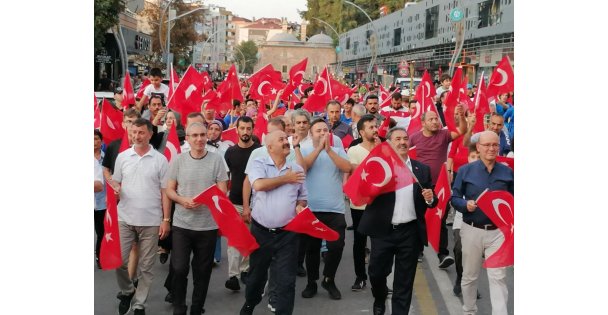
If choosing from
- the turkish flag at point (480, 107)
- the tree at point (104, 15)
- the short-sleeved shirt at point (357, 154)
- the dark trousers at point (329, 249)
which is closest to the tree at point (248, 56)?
the tree at point (104, 15)

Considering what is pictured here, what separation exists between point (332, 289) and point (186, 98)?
447 centimetres

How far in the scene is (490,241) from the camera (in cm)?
663

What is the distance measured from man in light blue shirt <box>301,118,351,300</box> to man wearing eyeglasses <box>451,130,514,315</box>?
→ 1354 millimetres

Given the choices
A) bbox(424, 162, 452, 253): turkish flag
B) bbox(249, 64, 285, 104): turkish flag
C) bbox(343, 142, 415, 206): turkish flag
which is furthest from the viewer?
bbox(249, 64, 285, 104): turkish flag

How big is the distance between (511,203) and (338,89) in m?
9.22

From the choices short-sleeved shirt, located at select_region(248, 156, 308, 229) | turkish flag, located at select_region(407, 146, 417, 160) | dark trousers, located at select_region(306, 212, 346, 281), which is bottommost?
dark trousers, located at select_region(306, 212, 346, 281)

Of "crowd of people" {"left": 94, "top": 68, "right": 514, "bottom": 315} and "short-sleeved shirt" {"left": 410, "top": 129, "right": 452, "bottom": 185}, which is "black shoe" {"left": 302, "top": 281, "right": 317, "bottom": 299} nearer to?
"crowd of people" {"left": 94, "top": 68, "right": 514, "bottom": 315}

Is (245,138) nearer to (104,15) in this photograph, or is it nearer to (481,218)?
(481,218)

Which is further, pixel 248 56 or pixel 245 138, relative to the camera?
pixel 248 56

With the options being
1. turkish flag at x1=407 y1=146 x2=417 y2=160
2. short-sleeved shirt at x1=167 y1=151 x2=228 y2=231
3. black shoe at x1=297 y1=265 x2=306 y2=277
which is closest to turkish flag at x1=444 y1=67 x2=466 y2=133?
turkish flag at x1=407 y1=146 x2=417 y2=160

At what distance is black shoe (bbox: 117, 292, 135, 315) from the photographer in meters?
7.25

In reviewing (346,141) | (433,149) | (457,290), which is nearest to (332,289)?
(457,290)

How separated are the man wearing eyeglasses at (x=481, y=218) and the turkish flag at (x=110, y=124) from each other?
3907mm

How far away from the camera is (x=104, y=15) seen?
2895 centimetres
